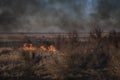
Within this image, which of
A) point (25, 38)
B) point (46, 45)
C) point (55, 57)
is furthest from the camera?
point (25, 38)

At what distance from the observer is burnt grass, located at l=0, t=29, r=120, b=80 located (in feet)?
53.4

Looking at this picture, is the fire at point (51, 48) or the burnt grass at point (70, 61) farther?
the fire at point (51, 48)

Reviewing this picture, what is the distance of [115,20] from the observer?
96.9ft

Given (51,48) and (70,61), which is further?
(51,48)

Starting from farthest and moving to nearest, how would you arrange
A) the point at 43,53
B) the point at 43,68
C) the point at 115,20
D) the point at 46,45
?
the point at 115,20 → the point at 46,45 → the point at 43,53 → the point at 43,68

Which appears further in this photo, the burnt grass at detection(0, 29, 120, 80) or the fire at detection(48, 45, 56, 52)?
the fire at detection(48, 45, 56, 52)

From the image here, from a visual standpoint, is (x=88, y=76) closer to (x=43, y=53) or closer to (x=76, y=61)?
(x=76, y=61)

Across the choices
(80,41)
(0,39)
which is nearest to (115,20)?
(80,41)

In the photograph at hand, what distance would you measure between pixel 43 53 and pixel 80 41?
3.36m

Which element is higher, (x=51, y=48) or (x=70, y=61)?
(x=51, y=48)

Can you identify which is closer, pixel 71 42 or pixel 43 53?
pixel 43 53

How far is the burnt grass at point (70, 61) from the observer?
53.4 feet

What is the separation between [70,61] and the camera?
18.0 m

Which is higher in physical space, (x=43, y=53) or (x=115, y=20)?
(x=115, y=20)
